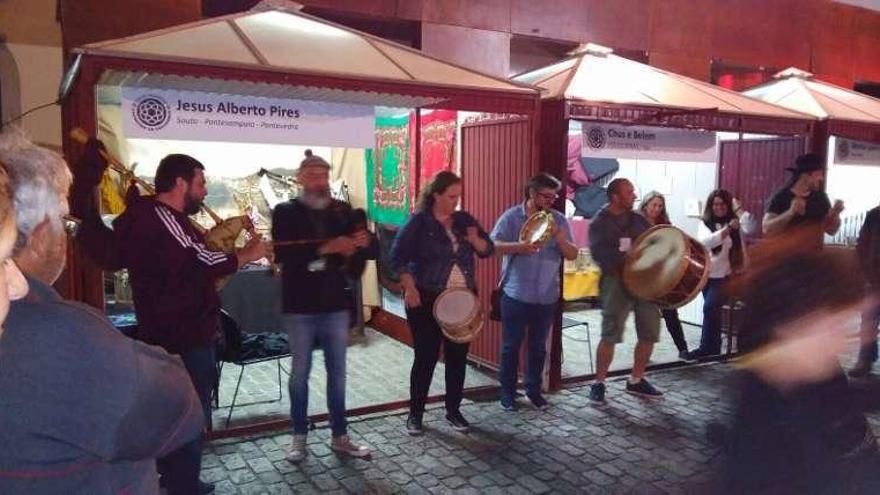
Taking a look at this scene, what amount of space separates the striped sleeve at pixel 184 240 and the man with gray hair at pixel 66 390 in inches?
73.8

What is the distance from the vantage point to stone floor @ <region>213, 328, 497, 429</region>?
5.23m

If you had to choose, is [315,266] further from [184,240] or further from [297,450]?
[297,450]

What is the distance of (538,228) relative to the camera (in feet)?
16.0

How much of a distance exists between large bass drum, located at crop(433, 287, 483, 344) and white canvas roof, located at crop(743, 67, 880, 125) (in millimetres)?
4442

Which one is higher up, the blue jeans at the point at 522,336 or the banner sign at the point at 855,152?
the banner sign at the point at 855,152

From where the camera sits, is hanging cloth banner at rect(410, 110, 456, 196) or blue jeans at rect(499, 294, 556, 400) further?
hanging cloth banner at rect(410, 110, 456, 196)

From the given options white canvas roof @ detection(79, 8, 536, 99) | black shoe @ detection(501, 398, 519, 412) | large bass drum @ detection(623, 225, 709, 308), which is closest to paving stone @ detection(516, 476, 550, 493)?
black shoe @ detection(501, 398, 519, 412)

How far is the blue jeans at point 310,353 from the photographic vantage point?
13.2 feet

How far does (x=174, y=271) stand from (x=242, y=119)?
4.64 feet

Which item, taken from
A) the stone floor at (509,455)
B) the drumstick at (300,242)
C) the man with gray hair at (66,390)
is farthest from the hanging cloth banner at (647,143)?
the man with gray hair at (66,390)

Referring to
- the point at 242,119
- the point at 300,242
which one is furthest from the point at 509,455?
the point at 242,119

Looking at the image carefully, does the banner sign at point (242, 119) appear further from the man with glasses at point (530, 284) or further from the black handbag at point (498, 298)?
the black handbag at point (498, 298)

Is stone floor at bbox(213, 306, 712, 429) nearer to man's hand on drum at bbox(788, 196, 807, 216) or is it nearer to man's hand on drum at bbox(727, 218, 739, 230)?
man's hand on drum at bbox(727, 218, 739, 230)

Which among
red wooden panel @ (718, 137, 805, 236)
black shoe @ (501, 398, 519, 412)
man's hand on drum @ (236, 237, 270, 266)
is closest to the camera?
man's hand on drum @ (236, 237, 270, 266)
